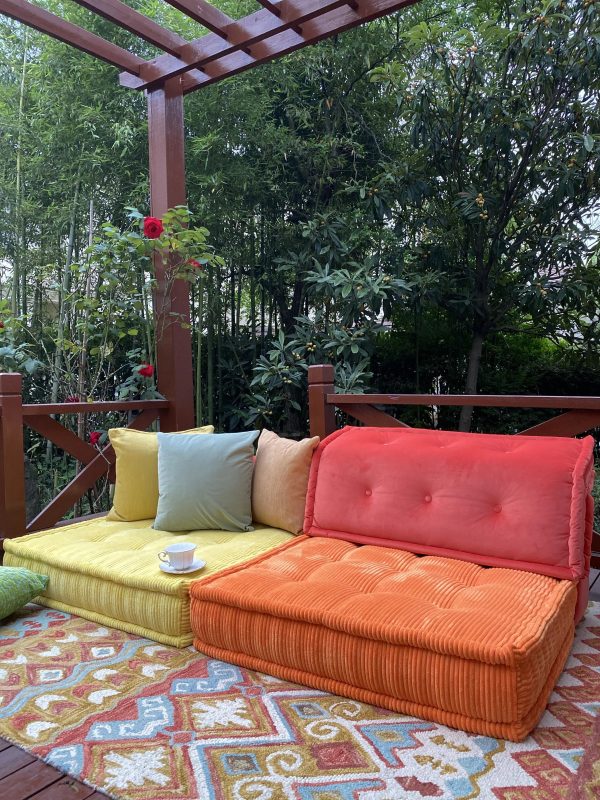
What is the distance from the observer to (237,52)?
3.32m

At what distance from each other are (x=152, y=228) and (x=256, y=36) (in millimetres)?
1078

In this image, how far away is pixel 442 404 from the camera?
2.86 m

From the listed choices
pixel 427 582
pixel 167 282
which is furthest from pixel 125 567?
pixel 167 282

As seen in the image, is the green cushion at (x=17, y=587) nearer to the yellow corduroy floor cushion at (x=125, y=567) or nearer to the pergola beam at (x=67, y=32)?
the yellow corduroy floor cushion at (x=125, y=567)

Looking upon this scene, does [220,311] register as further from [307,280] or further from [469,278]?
[469,278]

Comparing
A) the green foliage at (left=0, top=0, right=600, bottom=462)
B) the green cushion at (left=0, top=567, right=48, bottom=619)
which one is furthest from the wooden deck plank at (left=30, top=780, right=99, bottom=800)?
the green foliage at (left=0, top=0, right=600, bottom=462)

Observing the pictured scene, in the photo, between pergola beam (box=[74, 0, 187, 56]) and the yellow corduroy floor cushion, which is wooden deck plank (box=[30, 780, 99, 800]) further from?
pergola beam (box=[74, 0, 187, 56])

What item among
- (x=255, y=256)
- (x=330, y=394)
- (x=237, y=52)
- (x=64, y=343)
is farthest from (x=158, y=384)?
(x=237, y=52)

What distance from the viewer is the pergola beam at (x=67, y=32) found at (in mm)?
2906

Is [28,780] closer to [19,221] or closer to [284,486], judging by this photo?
[284,486]

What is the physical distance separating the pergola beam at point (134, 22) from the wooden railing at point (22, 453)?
176 centimetres

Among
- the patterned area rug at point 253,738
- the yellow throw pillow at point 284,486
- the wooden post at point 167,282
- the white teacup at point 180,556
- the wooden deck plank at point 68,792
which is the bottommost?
the wooden deck plank at point 68,792

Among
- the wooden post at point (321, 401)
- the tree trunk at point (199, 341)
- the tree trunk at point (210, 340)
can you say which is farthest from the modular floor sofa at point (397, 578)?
the tree trunk at point (210, 340)

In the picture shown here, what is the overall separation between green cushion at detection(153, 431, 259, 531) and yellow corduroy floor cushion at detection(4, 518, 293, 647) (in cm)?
5
